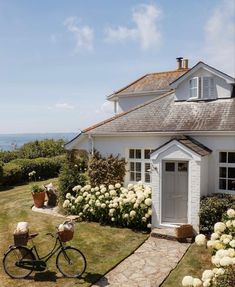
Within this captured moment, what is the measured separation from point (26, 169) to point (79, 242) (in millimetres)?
16186

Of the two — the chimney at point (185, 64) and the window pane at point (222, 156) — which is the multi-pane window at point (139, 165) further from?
the chimney at point (185, 64)

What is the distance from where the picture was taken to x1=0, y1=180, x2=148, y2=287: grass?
388 inches

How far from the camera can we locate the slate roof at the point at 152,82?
27234 millimetres

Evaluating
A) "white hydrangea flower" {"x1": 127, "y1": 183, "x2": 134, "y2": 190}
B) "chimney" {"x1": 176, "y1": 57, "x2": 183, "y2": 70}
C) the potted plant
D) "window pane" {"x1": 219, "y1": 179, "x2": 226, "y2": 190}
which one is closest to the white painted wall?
"window pane" {"x1": 219, "y1": 179, "x2": 226, "y2": 190}

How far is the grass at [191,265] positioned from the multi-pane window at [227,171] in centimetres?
346

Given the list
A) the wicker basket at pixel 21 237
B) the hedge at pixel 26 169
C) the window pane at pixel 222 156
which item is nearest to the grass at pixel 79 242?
the wicker basket at pixel 21 237

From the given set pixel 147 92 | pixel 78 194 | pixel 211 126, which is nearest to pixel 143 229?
pixel 78 194

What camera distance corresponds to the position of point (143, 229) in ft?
48.3

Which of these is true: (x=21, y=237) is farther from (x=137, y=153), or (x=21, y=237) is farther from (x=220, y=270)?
(x=137, y=153)

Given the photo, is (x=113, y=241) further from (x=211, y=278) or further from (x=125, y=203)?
(x=211, y=278)

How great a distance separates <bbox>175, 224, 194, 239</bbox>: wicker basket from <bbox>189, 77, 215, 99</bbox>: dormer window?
22.0ft

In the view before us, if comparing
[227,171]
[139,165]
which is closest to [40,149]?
[139,165]

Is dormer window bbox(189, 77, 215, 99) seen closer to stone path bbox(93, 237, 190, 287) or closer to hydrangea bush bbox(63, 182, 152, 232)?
hydrangea bush bbox(63, 182, 152, 232)

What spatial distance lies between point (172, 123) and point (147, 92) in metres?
11.4
